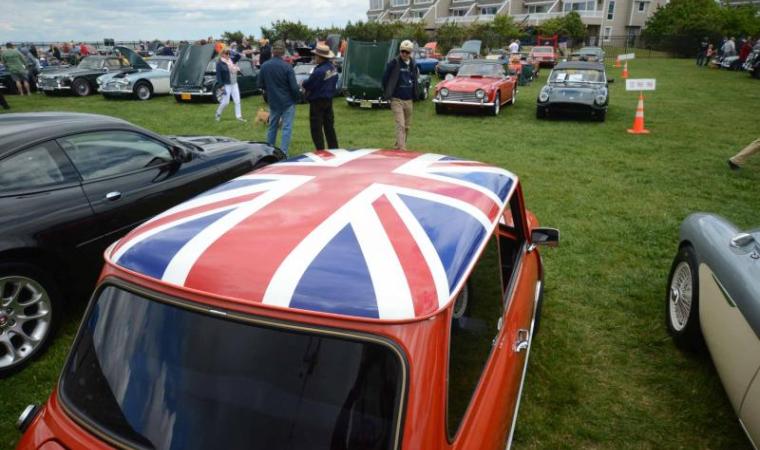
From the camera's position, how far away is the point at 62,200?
11.3 feet

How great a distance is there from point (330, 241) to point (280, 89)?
6.86 meters

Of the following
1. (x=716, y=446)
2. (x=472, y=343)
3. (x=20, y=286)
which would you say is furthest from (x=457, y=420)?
(x=20, y=286)

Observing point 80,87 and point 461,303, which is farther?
point 80,87

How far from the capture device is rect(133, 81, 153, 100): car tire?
52.3 feet

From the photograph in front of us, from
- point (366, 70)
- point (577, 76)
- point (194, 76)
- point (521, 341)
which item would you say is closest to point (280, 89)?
point (366, 70)

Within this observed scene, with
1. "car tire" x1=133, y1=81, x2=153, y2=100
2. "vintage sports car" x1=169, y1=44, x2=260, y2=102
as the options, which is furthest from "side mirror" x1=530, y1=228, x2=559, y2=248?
"car tire" x1=133, y1=81, x2=153, y2=100

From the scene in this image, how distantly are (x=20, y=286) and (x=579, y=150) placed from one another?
869 centimetres

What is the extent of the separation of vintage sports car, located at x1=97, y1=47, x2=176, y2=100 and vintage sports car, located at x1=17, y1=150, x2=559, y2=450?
16.1 metres

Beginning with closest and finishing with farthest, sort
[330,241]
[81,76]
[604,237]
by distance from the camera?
[330,241] < [604,237] < [81,76]

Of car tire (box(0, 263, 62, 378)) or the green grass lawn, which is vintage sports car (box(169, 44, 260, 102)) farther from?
car tire (box(0, 263, 62, 378))

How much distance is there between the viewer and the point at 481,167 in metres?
2.65

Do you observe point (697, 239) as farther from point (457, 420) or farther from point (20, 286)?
point (20, 286)

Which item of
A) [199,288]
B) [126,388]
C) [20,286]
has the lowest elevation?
[20,286]

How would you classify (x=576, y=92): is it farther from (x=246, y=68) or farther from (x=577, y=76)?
(x=246, y=68)
